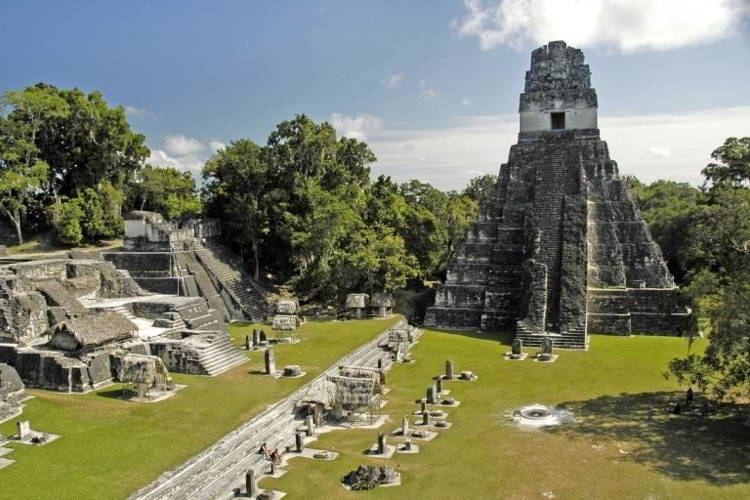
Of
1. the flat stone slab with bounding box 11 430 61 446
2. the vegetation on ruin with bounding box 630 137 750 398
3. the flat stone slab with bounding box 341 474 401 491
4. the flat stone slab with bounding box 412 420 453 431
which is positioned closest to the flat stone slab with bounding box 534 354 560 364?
the vegetation on ruin with bounding box 630 137 750 398

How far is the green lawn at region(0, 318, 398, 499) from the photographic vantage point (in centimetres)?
1302

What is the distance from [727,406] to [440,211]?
2464 cm

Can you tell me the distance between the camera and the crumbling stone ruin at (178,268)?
30719 mm

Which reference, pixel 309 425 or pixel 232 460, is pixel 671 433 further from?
pixel 232 460

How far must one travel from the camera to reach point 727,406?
676 inches

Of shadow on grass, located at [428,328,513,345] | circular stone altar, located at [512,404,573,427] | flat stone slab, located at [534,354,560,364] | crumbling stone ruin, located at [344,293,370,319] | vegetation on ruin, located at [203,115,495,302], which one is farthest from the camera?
vegetation on ruin, located at [203,115,495,302]

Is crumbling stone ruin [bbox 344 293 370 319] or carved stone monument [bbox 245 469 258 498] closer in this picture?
carved stone monument [bbox 245 469 258 498]

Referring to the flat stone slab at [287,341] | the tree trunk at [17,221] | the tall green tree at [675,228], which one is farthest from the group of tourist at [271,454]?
the tree trunk at [17,221]

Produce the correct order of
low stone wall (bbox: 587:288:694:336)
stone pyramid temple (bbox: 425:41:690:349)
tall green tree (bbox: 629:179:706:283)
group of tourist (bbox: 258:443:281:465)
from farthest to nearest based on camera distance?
tall green tree (bbox: 629:179:706:283) < stone pyramid temple (bbox: 425:41:690:349) < low stone wall (bbox: 587:288:694:336) < group of tourist (bbox: 258:443:281:465)

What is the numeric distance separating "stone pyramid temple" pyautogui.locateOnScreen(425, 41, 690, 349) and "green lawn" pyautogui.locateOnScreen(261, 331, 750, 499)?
17.7ft

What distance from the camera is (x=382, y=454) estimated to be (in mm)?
14695

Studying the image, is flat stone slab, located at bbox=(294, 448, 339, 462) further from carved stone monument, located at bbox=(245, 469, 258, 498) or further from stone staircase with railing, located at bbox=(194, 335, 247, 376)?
stone staircase with railing, located at bbox=(194, 335, 247, 376)

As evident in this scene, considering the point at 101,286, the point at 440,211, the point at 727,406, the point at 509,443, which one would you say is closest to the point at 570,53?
the point at 440,211

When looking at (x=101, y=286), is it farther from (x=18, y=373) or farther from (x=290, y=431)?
(x=290, y=431)
